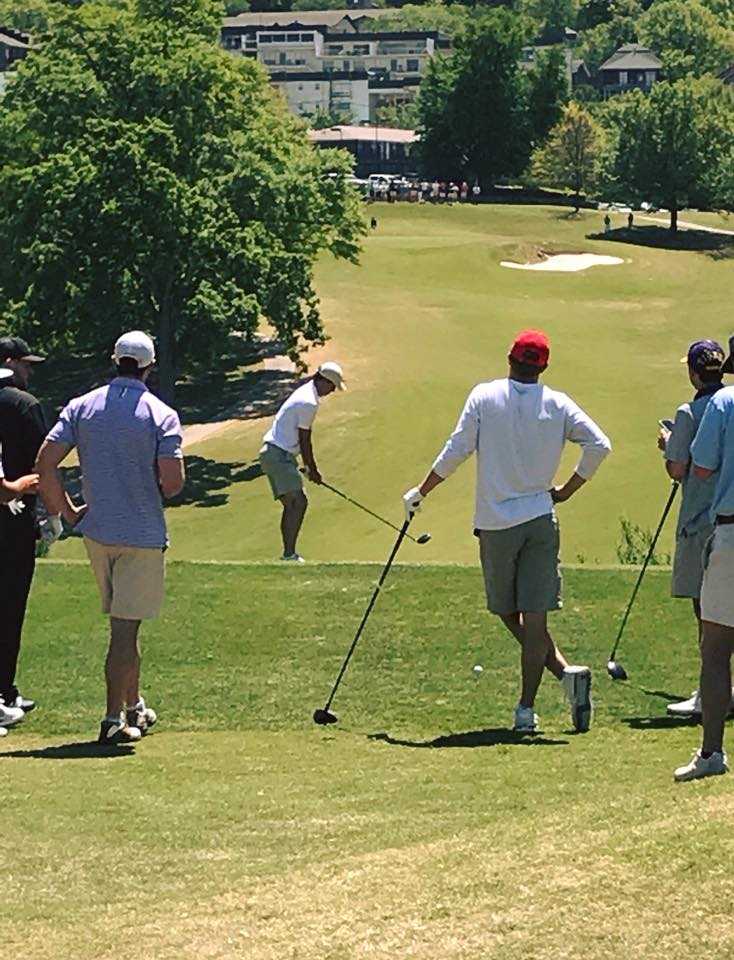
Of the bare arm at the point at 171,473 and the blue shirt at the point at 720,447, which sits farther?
the bare arm at the point at 171,473

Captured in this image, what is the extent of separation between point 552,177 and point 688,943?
114 metres

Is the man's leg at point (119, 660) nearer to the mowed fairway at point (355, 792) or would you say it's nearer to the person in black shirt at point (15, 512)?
the mowed fairway at point (355, 792)

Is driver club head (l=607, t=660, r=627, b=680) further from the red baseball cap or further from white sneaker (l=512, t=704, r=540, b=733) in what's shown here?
the red baseball cap

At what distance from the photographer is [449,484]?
117 feet

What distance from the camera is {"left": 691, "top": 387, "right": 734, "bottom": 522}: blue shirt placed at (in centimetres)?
798

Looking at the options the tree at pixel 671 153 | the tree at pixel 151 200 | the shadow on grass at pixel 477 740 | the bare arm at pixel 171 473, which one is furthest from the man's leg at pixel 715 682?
the tree at pixel 671 153

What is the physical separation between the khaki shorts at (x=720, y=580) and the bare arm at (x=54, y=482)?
3.31 metres

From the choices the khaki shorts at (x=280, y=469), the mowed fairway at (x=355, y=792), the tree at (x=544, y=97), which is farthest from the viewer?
the tree at (x=544, y=97)

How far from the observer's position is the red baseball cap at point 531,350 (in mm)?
9766

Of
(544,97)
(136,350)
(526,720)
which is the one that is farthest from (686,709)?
(544,97)

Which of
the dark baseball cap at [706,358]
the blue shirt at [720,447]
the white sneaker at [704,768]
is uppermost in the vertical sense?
the dark baseball cap at [706,358]

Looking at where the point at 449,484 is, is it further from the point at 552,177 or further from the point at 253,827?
the point at 552,177

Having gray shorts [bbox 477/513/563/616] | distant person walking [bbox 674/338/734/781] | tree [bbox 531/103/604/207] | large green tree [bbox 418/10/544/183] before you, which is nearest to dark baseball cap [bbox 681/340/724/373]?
gray shorts [bbox 477/513/563/616]

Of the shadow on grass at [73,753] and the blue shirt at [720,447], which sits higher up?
the blue shirt at [720,447]
